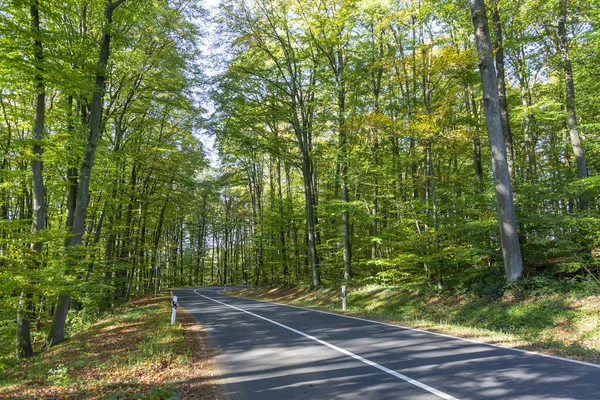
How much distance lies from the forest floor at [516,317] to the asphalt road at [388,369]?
90 cm

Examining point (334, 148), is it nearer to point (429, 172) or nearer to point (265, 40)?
point (429, 172)

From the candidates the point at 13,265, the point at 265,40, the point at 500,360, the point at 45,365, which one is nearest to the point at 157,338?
the point at 45,365

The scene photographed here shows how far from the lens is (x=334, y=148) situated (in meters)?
18.8

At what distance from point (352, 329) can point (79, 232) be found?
9.08 meters

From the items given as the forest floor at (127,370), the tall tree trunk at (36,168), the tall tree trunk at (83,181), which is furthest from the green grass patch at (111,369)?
the tall tree trunk at (83,181)

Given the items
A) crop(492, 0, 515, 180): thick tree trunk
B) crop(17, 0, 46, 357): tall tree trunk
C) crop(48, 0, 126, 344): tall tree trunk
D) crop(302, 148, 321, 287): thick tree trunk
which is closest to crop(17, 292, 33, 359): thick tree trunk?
crop(17, 0, 46, 357): tall tree trunk

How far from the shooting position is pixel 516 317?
978 cm

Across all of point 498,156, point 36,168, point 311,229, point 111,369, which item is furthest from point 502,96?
point 36,168

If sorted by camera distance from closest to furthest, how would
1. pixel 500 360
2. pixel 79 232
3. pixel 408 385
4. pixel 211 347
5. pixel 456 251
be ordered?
pixel 408 385, pixel 500 360, pixel 211 347, pixel 79 232, pixel 456 251

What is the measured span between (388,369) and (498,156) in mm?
8745

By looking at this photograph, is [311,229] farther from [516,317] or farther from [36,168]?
[36,168]

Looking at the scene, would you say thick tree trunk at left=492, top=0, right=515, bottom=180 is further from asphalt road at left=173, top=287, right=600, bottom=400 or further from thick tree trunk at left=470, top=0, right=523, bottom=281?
asphalt road at left=173, top=287, right=600, bottom=400

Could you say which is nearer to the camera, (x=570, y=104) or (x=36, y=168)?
(x=36, y=168)

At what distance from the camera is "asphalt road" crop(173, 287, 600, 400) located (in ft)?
14.5
